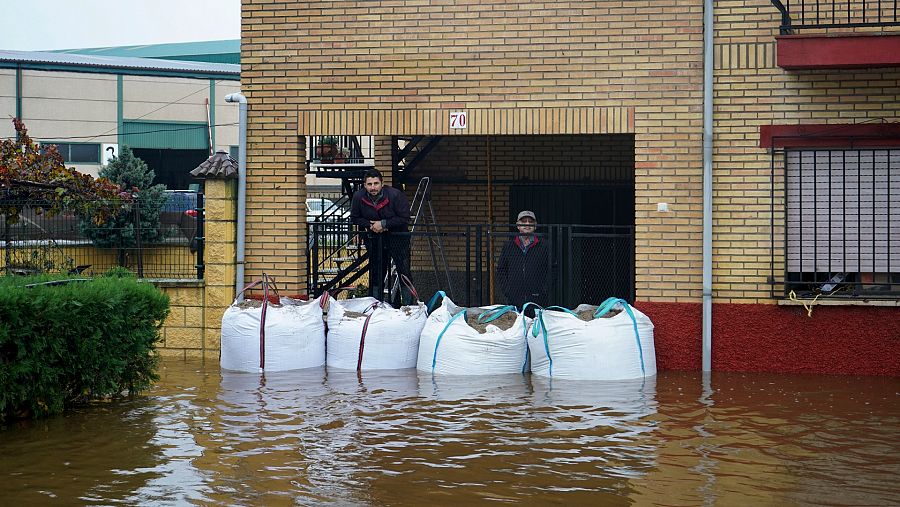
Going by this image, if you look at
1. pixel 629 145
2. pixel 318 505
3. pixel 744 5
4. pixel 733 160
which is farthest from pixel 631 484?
pixel 629 145

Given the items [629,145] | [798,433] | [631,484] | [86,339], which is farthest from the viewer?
[629,145]

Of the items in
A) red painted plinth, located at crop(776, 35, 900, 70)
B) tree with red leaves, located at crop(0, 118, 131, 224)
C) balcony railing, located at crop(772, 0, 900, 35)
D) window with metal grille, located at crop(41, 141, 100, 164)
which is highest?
window with metal grille, located at crop(41, 141, 100, 164)

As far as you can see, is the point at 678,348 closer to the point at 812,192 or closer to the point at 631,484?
the point at 812,192

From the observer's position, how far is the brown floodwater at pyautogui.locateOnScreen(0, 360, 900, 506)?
685 centimetres

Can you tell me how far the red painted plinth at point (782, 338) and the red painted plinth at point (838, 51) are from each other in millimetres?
2417

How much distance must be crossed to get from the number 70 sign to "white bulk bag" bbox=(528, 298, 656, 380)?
2.31 metres

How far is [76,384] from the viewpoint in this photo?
945cm

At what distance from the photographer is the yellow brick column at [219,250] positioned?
42.2 ft

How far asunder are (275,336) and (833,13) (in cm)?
646

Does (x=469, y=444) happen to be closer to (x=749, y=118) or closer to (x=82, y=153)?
(x=749, y=118)

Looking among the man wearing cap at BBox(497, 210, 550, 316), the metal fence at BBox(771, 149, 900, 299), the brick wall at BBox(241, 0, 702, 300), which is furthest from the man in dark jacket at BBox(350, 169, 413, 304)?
the metal fence at BBox(771, 149, 900, 299)

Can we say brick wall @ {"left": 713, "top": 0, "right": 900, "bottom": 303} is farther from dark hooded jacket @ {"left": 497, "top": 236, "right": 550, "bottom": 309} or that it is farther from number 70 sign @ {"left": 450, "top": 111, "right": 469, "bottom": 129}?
number 70 sign @ {"left": 450, "top": 111, "right": 469, "bottom": 129}

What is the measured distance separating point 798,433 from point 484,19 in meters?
5.70

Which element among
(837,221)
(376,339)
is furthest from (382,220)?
(837,221)
